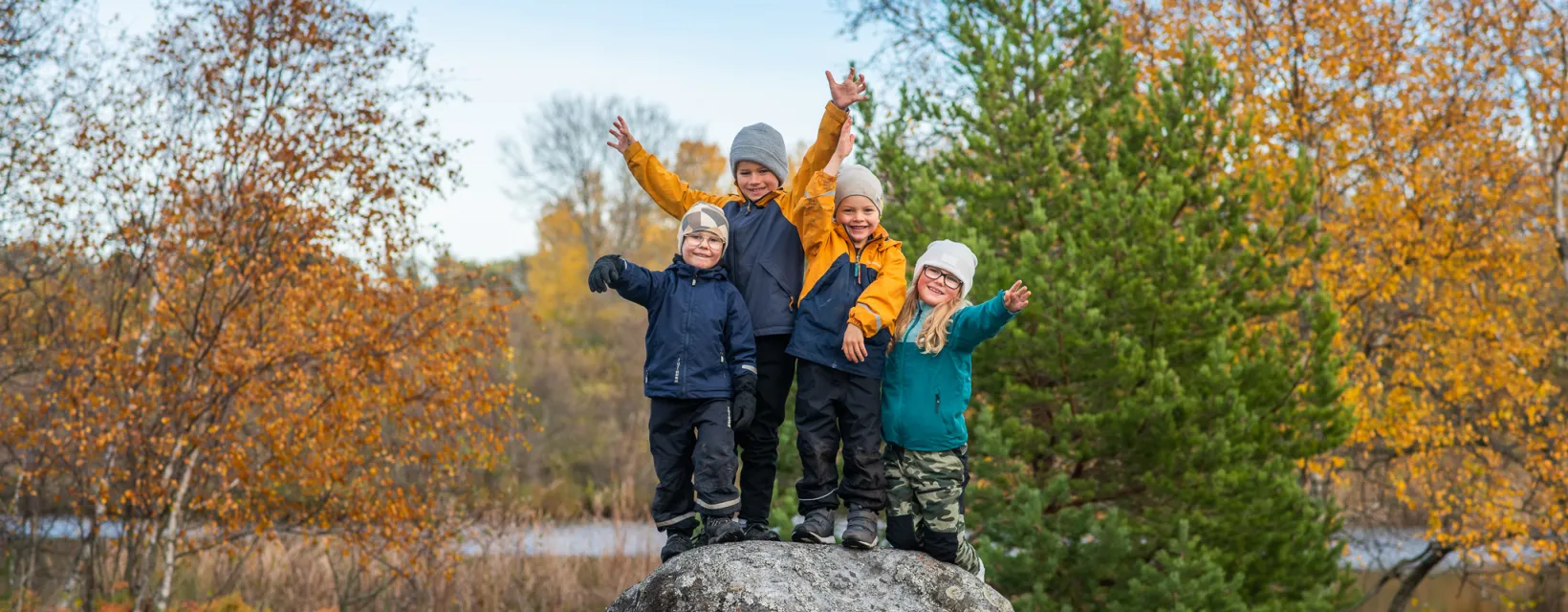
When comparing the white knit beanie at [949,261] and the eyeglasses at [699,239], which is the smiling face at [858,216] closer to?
the white knit beanie at [949,261]

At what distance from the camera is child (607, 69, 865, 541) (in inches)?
148

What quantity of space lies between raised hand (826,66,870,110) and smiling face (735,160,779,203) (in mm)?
409

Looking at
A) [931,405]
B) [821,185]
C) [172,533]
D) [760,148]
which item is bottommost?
[172,533]

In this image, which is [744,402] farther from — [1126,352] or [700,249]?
[1126,352]

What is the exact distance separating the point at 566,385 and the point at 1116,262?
553 inches

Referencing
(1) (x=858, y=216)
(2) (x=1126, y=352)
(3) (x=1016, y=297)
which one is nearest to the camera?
(3) (x=1016, y=297)

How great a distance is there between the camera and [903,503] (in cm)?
376

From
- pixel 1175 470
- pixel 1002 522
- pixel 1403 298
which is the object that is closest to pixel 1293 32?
pixel 1403 298

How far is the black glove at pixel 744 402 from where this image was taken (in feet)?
11.6

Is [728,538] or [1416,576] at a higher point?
[728,538]

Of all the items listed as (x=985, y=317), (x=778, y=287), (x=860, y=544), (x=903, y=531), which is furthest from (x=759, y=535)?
(x=985, y=317)

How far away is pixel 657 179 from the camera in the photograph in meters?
4.02

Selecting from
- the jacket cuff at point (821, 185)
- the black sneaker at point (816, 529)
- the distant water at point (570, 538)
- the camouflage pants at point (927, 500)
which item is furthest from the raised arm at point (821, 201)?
the distant water at point (570, 538)

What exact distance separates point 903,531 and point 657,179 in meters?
1.52
